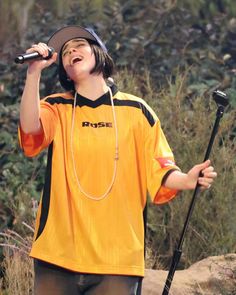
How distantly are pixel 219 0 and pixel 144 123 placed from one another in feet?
19.9

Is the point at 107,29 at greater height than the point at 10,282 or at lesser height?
greater

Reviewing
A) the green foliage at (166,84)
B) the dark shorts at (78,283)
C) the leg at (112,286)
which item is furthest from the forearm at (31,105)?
the green foliage at (166,84)

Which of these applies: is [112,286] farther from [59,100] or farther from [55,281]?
[59,100]

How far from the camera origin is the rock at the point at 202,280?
16.8 ft

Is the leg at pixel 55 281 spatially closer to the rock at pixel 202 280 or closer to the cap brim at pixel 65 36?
the cap brim at pixel 65 36

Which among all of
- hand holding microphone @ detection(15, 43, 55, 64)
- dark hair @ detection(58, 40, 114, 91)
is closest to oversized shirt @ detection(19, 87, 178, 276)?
dark hair @ detection(58, 40, 114, 91)

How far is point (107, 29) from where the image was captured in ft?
28.8

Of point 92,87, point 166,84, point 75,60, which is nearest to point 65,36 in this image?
point 75,60

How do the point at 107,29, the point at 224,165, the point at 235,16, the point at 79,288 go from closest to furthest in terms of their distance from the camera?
the point at 79,288
the point at 224,165
the point at 107,29
the point at 235,16

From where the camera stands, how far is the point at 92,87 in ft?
12.9

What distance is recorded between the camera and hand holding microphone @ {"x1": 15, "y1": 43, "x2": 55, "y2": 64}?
11.9 ft

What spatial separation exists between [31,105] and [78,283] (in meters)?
0.69

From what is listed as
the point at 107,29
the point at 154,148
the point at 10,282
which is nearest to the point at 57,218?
the point at 154,148

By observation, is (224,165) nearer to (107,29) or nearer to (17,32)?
(107,29)
